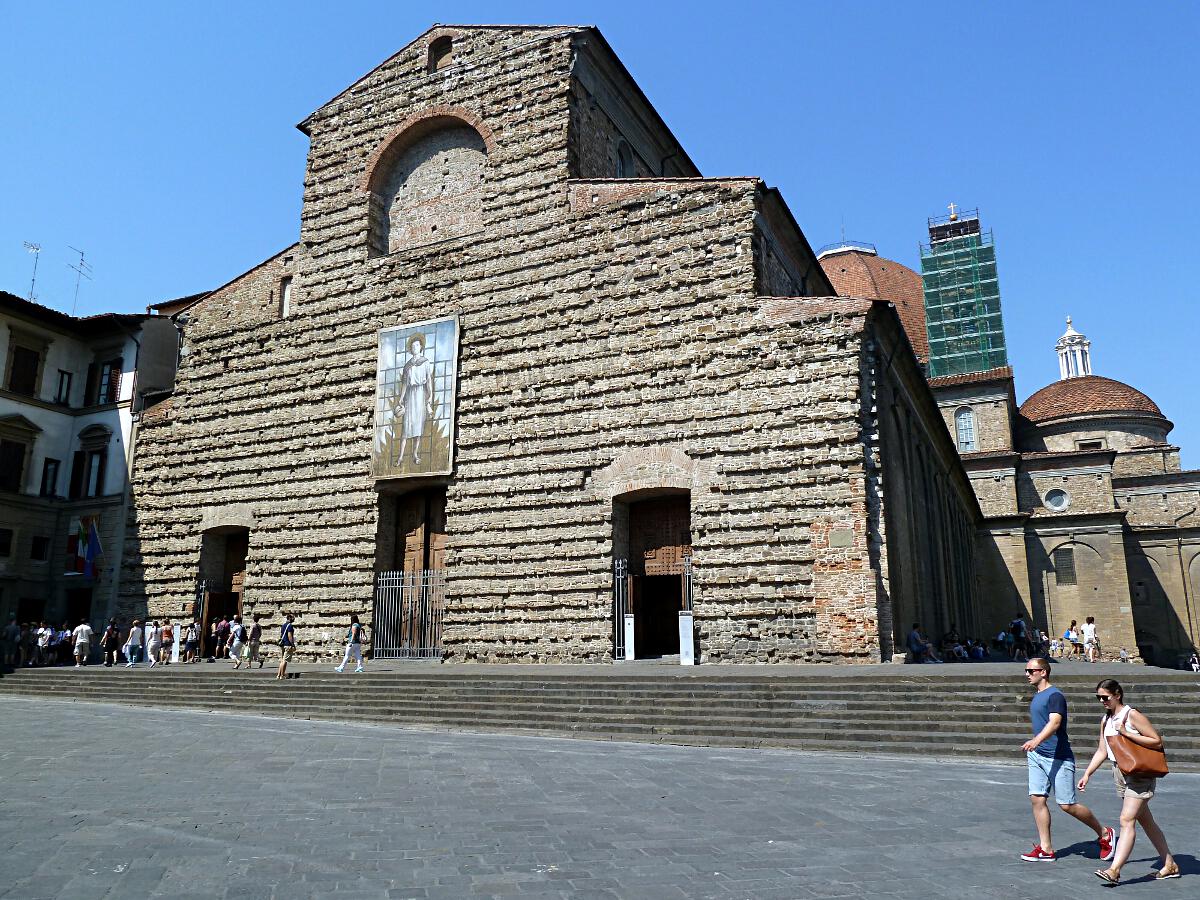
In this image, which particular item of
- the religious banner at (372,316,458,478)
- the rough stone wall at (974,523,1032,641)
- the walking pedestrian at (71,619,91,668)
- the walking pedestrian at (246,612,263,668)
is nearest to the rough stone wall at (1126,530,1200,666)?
the rough stone wall at (974,523,1032,641)

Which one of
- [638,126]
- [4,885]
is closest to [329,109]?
[638,126]

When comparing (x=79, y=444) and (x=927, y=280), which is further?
(x=927, y=280)

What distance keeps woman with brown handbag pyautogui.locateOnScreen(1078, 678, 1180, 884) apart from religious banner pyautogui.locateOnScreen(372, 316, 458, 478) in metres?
15.5

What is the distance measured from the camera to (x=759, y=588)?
1586 cm

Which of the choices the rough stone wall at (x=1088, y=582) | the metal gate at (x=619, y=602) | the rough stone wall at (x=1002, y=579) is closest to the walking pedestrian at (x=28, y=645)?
the metal gate at (x=619, y=602)

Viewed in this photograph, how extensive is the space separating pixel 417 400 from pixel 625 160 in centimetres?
849

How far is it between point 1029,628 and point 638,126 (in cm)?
2634

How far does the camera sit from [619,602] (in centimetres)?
1744

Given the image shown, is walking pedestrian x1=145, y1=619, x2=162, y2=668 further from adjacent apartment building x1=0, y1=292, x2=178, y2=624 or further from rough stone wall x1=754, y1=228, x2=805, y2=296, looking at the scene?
rough stone wall x1=754, y1=228, x2=805, y2=296

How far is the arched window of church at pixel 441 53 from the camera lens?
22.5 m

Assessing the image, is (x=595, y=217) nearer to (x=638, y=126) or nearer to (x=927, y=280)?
(x=638, y=126)

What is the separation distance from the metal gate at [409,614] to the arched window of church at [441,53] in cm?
1288

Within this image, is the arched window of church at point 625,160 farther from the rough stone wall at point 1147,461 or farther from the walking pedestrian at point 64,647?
the rough stone wall at point 1147,461

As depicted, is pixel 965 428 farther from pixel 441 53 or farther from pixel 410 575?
pixel 410 575
